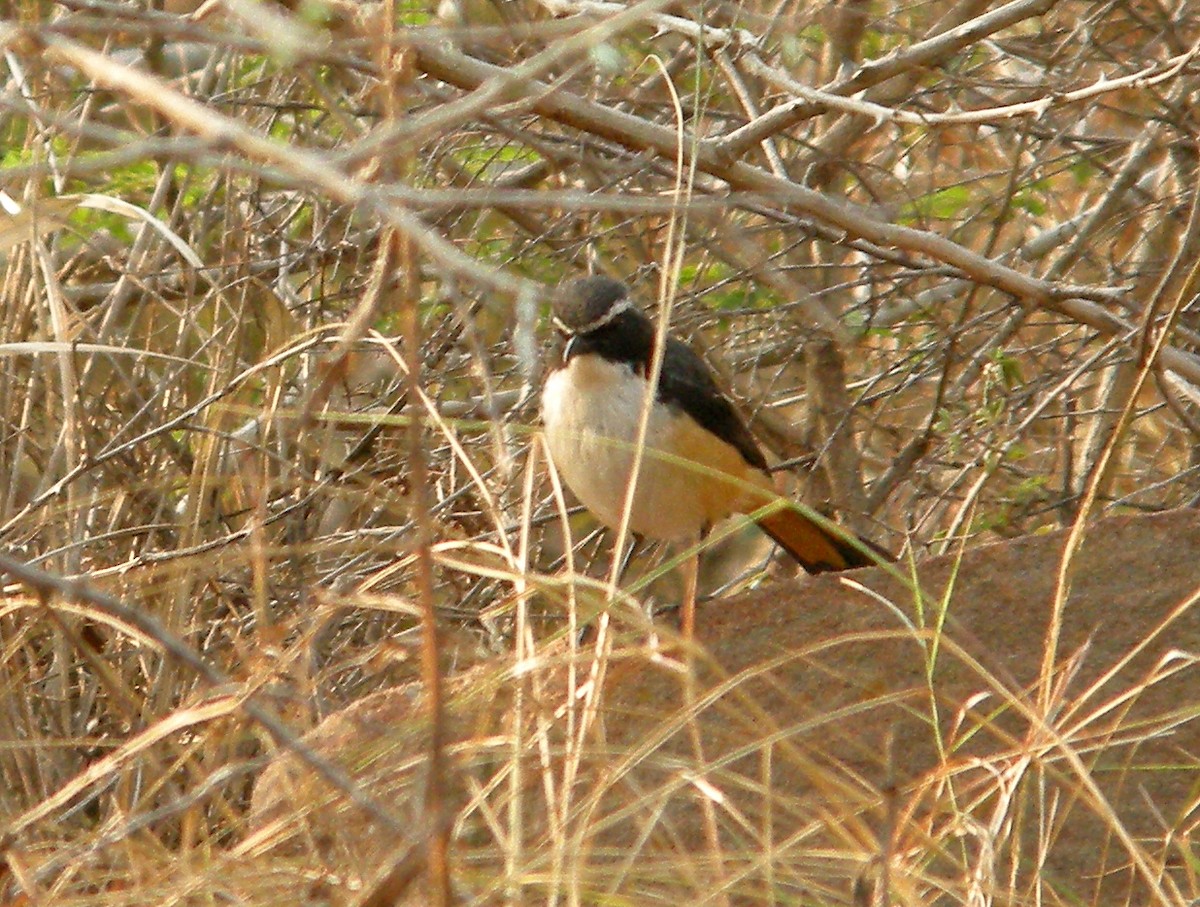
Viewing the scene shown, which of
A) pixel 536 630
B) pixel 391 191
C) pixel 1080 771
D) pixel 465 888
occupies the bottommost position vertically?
pixel 536 630

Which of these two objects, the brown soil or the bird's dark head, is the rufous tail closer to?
the bird's dark head

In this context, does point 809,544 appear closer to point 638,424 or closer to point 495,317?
point 638,424

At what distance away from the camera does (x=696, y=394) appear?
602cm

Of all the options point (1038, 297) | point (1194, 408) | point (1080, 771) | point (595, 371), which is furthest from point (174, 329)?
point (1080, 771)

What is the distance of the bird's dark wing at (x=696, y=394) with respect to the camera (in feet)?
19.5

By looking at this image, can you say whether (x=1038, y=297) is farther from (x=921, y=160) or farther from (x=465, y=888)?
(x=921, y=160)

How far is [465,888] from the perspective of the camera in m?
2.96

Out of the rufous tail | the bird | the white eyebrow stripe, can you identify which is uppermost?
the white eyebrow stripe

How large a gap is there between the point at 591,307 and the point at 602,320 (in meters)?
0.06

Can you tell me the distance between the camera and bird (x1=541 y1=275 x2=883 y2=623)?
18.7 feet

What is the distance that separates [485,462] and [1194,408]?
105 inches

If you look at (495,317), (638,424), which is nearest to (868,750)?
(638,424)

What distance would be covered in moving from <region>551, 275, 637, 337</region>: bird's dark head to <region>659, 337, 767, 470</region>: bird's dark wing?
25 centimetres

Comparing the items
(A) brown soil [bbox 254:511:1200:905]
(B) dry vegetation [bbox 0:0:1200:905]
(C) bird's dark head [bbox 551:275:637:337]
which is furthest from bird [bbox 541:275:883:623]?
(A) brown soil [bbox 254:511:1200:905]
